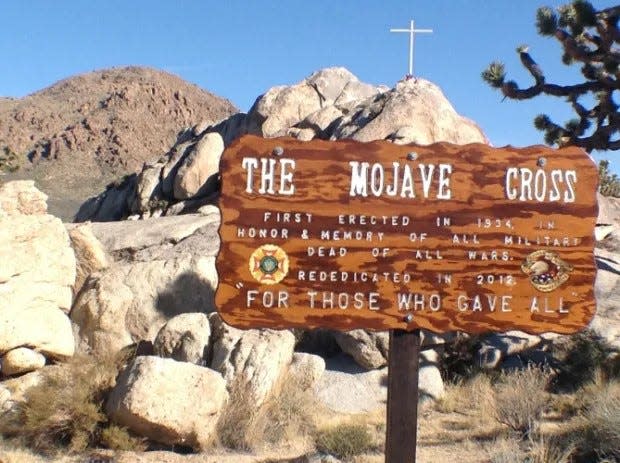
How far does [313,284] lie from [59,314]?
18.5 feet

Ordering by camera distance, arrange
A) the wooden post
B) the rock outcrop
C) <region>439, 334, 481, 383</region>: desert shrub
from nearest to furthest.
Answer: the wooden post
<region>439, 334, 481, 383</region>: desert shrub
the rock outcrop

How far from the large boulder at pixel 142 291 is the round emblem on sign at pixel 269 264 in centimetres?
525

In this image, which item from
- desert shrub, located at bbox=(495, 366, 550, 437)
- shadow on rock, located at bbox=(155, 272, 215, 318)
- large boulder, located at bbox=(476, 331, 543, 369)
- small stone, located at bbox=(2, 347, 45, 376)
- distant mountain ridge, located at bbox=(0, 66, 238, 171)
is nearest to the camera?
desert shrub, located at bbox=(495, 366, 550, 437)

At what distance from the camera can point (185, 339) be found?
9164mm

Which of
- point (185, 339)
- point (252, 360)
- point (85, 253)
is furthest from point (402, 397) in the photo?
point (85, 253)

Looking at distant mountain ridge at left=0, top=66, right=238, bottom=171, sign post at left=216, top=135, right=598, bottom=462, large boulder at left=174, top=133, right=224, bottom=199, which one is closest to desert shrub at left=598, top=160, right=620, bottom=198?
large boulder at left=174, top=133, right=224, bottom=199

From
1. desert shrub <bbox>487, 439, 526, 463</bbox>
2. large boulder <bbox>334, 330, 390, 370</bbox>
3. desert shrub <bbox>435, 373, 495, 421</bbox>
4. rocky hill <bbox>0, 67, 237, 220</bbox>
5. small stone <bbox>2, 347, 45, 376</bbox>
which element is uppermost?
rocky hill <bbox>0, 67, 237, 220</bbox>

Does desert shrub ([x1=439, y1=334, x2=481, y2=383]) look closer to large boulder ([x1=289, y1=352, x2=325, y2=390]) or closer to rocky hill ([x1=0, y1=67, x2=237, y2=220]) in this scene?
large boulder ([x1=289, y1=352, x2=325, y2=390])

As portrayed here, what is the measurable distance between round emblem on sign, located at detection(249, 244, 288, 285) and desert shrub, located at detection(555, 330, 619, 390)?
6209mm

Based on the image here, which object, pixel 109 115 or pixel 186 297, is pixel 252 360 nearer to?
pixel 186 297

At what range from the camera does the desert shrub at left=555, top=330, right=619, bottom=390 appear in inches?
395


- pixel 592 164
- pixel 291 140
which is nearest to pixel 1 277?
pixel 291 140

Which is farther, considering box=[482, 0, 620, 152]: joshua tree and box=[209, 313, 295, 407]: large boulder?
box=[482, 0, 620, 152]: joshua tree

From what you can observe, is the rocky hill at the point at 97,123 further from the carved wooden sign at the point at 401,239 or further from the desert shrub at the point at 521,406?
the carved wooden sign at the point at 401,239
